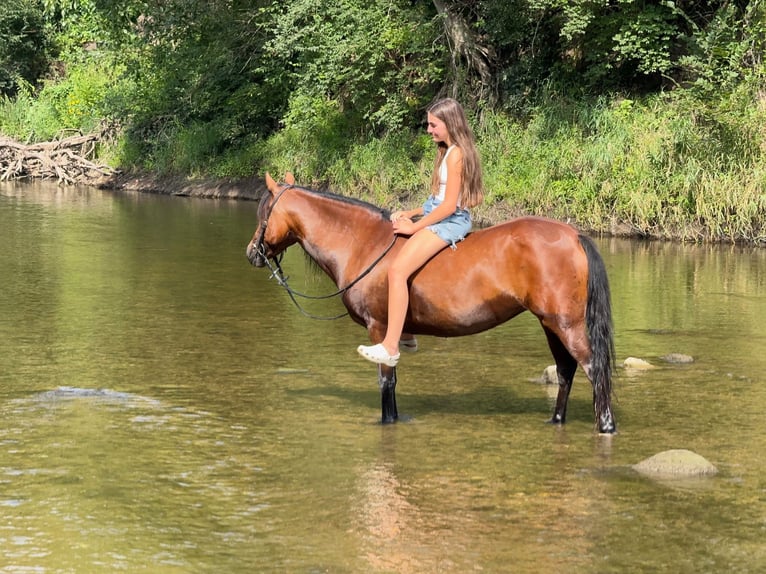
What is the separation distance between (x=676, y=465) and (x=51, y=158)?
32.9 metres

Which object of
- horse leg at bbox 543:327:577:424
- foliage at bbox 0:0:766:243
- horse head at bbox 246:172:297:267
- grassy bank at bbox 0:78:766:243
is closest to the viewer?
horse leg at bbox 543:327:577:424

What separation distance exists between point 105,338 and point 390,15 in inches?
723

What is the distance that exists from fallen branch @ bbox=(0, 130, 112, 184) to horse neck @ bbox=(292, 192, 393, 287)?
28.7 m

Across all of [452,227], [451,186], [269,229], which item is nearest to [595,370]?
[452,227]

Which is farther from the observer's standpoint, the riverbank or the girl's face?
the riverbank

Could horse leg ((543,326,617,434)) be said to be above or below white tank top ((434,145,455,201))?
below

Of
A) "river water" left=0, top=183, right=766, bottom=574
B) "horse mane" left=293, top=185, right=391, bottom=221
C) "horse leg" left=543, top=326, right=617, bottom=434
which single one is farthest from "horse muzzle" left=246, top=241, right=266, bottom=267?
"horse leg" left=543, top=326, right=617, bottom=434

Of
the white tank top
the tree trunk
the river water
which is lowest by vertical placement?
the river water

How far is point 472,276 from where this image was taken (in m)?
8.67

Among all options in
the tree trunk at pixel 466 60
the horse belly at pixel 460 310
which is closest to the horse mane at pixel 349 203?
the horse belly at pixel 460 310

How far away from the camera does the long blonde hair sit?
859 cm

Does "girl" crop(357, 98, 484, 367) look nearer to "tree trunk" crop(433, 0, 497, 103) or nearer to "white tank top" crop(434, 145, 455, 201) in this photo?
"white tank top" crop(434, 145, 455, 201)

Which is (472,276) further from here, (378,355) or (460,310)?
(378,355)

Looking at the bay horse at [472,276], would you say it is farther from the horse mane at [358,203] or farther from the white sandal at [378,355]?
the white sandal at [378,355]
